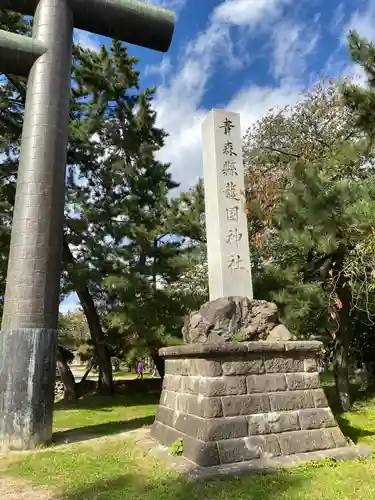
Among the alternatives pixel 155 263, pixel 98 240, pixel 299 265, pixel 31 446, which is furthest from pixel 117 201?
pixel 31 446

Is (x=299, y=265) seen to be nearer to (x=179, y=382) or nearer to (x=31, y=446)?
(x=179, y=382)

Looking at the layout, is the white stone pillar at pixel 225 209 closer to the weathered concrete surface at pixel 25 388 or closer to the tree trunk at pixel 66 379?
the weathered concrete surface at pixel 25 388

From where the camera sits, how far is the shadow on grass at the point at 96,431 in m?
5.82

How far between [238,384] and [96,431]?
3066 mm

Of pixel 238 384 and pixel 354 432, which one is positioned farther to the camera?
pixel 354 432

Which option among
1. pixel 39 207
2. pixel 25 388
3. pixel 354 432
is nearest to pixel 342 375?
pixel 354 432

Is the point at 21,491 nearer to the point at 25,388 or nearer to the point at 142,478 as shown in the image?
the point at 142,478

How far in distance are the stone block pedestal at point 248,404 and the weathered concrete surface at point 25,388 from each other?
1.59m

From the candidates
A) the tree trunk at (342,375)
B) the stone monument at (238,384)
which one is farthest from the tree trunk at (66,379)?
the stone monument at (238,384)

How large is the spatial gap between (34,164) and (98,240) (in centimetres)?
531

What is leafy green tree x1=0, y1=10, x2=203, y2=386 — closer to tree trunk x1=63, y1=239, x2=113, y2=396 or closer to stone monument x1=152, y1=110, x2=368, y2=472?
tree trunk x1=63, y1=239, x2=113, y2=396

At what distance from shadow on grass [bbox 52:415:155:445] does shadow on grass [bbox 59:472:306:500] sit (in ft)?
7.14

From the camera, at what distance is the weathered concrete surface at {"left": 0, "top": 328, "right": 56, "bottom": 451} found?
518 centimetres

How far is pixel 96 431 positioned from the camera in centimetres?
642
